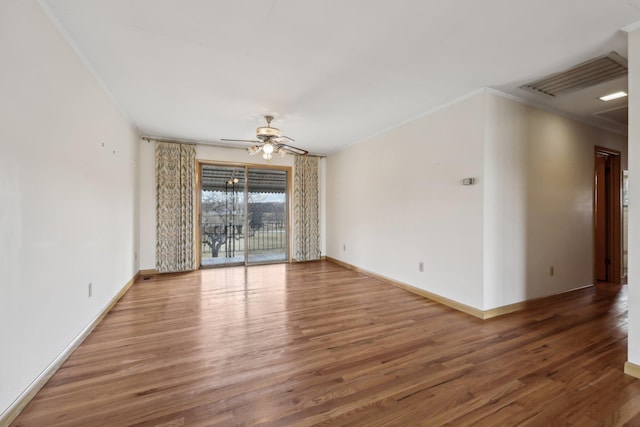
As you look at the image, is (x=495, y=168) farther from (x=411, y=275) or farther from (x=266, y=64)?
(x=266, y=64)

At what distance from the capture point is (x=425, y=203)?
370cm

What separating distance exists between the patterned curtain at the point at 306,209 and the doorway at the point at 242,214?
0.27m

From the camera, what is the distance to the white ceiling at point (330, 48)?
1.80m

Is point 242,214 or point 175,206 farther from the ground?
point 175,206

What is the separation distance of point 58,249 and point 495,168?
4176 mm

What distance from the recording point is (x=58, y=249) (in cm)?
200

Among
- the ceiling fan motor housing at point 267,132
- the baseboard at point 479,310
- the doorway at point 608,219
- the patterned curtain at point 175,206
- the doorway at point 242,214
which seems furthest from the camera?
the doorway at point 242,214

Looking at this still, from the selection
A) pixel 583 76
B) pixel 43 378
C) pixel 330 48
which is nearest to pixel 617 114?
pixel 583 76

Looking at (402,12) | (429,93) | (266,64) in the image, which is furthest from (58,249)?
(429,93)

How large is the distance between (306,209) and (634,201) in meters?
5.08

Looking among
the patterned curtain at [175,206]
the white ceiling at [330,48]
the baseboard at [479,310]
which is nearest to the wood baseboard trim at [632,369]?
the baseboard at [479,310]

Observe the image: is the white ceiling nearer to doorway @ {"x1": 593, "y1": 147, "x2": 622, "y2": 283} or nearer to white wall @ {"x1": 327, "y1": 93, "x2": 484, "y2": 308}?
white wall @ {"x1": 327, "y1": 93, "x2": 484, "y2": 308}

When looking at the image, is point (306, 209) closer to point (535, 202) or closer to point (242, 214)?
point (242, 214)

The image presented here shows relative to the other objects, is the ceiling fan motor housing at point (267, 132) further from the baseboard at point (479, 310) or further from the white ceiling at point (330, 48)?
the baseboard at point (479, 310)
